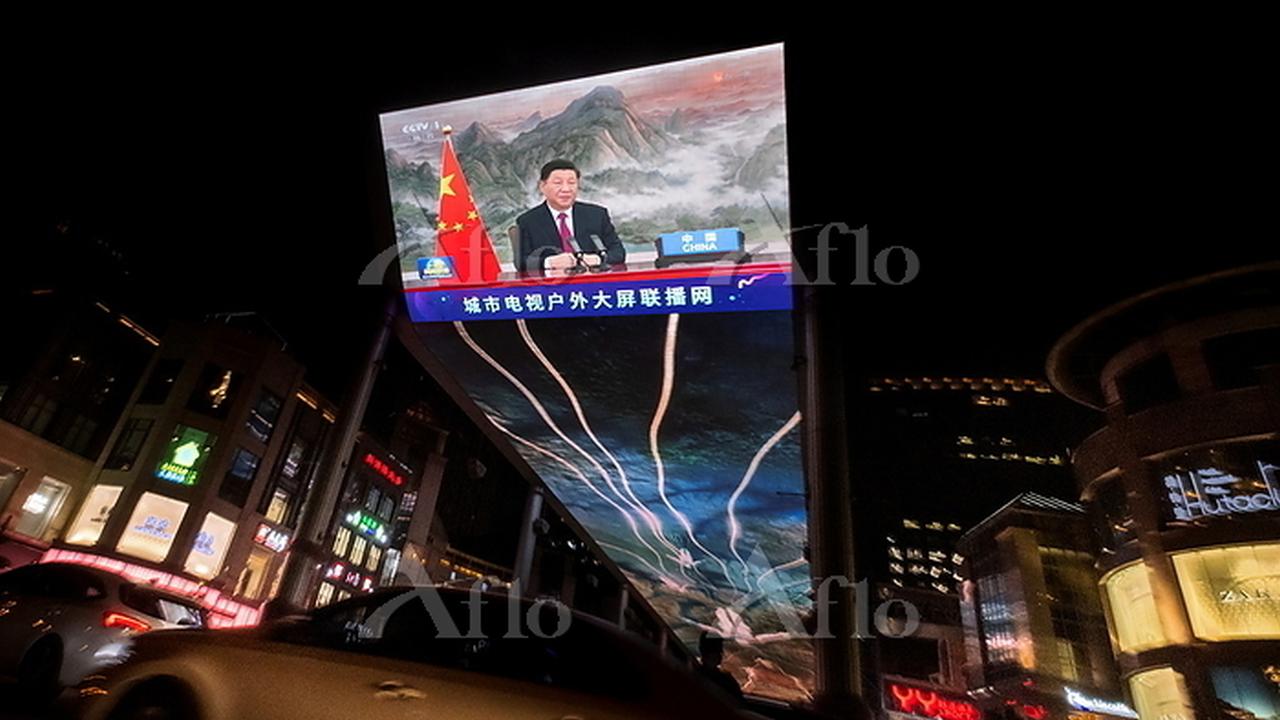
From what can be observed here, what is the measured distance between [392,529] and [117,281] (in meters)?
20.9

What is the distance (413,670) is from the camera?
9.45 ft

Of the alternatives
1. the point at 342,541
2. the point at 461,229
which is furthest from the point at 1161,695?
the point at 342,541

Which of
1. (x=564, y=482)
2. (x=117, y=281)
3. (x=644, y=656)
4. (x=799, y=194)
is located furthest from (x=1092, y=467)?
(x=117, y=281)

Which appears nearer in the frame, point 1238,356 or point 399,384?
point 399,384

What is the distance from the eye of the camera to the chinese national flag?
7.34 m

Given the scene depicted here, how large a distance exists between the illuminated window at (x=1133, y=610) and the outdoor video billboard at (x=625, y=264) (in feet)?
62.6

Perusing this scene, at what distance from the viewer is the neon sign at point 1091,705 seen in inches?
1244

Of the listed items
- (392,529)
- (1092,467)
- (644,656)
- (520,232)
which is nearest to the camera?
(644,656)

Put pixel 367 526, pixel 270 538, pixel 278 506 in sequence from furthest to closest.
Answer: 1. pixel 367 526
2. pixel 278 506
3. pixel 270 538

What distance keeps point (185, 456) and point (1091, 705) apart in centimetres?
4645

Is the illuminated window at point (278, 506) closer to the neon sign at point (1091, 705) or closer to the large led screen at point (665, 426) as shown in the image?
the large led screen at point (665, 426)

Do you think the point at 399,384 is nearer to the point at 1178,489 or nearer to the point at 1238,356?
the point at 1178,489

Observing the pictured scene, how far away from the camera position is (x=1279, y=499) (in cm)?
1872

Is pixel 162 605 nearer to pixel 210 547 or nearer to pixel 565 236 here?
pixel 565 236
